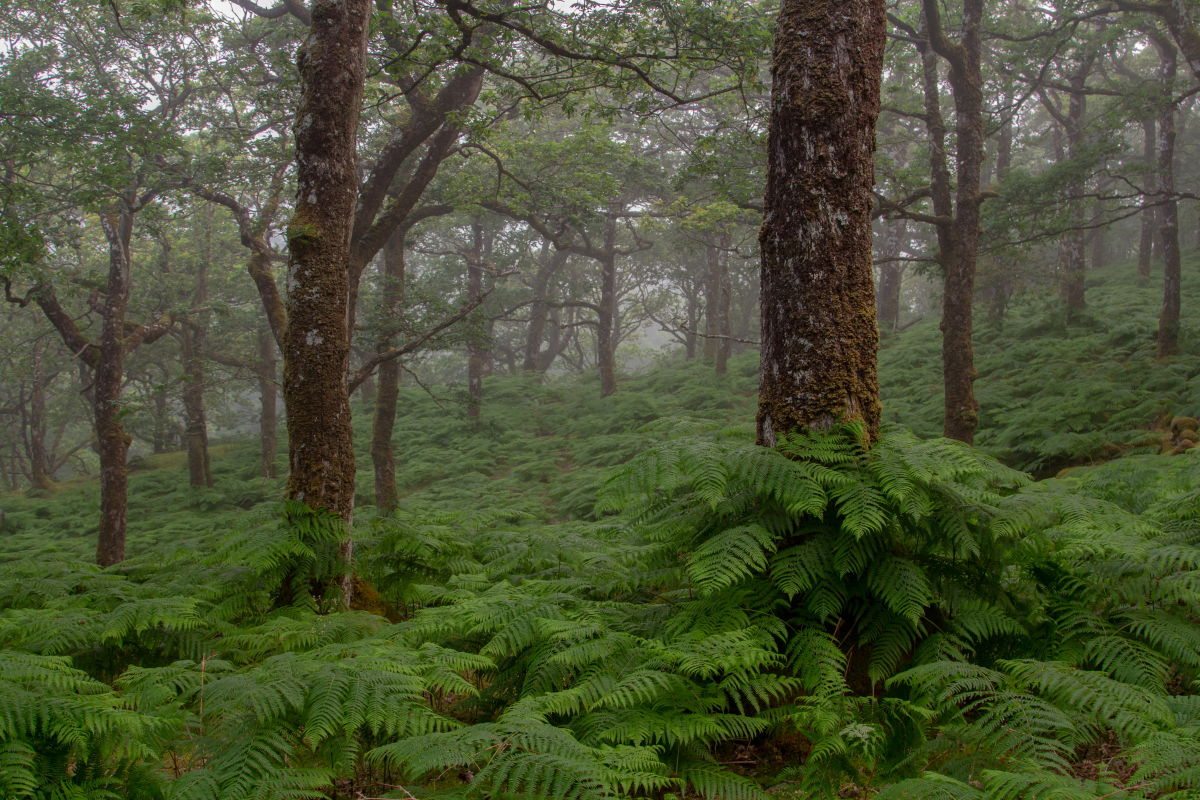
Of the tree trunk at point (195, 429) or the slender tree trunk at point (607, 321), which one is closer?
the tree trunk at point (195, 429)

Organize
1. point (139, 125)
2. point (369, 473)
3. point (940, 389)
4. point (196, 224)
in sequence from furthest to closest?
point (196, 224)
point (369, 473)
point (940, 389)
point (139, 125)

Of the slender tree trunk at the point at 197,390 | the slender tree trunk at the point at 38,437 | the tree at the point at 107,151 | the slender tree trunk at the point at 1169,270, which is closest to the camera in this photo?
the tree at the point at 107,151

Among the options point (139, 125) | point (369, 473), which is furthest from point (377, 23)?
point (369, 473)

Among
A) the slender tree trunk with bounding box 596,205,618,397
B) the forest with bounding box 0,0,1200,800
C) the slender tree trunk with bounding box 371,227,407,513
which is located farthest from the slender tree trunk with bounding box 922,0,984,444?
the slender tree trunk with bounding box 596,205,618,397

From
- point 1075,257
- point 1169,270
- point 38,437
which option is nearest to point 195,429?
point 38,437

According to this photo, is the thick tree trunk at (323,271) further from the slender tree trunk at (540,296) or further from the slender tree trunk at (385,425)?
the slender tree trunk at (540,296)

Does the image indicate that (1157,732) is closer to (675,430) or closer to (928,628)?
(928,628)

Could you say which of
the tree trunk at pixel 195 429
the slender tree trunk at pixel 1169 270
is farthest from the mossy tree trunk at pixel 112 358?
the slender tree trunk at pixel 1169 270

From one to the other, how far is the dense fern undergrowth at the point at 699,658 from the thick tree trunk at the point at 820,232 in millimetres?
307

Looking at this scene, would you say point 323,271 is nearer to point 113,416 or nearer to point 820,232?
point 820,232

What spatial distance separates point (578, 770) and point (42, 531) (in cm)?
1933

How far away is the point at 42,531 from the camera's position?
648 inches

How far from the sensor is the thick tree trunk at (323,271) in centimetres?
504

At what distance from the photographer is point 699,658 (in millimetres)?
2701
